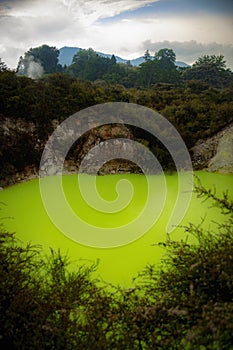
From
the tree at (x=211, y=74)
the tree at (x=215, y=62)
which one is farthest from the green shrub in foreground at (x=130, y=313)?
the tree at (x=215, y=62)

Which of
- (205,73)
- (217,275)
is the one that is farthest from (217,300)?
(205,73)

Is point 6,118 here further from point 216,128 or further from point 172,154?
point 216,128

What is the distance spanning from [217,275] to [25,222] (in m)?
3.61

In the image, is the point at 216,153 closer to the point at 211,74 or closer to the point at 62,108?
the point at 62,108

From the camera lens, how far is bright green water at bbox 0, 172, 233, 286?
4.21m

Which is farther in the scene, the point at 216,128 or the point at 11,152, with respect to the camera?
the point at 216,128

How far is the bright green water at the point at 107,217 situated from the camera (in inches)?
166

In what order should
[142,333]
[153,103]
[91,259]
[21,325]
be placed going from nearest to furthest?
[142,333]
[21,325]
[91,259]
[153,103]

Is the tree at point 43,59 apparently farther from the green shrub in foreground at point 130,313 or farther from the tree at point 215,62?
the green shrub in foreground at point 130,313

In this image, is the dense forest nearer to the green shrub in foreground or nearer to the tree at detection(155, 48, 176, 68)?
the green shrub in foreground

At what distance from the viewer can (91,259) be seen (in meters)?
4.27

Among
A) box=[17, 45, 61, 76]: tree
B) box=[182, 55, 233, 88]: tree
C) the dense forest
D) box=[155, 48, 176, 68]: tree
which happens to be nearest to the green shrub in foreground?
the dense forest

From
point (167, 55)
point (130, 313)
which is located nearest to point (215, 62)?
point (167, 55)

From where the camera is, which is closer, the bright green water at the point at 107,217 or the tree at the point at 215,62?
the bright green water at the point at 107,217
